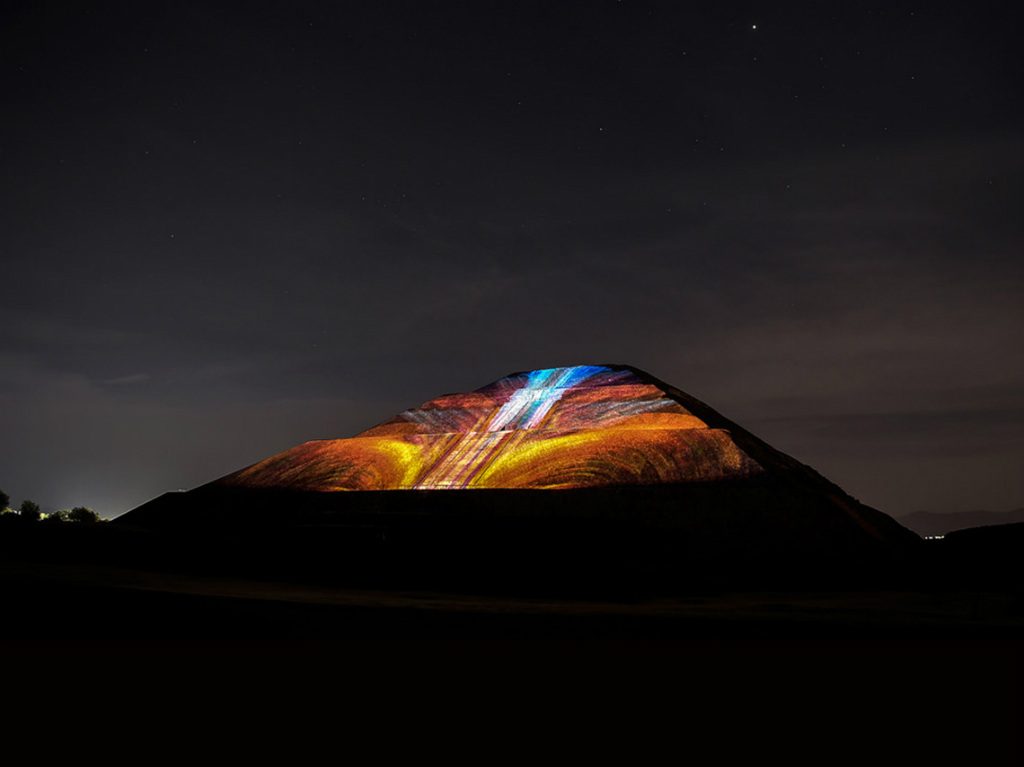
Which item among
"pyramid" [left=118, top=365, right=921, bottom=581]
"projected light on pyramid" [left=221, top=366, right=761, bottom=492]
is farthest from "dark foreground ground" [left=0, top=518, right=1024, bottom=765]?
"projected light on pyramid" [left=221, top=366, right=761, bottom=492]

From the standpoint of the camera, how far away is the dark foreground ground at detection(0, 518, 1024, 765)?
Result: 754cm

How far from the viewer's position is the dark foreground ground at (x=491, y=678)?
7.54 metres

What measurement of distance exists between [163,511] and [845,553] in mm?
29784

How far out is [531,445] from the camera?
127 feet

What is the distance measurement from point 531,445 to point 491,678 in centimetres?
2805

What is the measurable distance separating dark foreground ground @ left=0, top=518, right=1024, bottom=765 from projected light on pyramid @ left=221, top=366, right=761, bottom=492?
12.4 metres

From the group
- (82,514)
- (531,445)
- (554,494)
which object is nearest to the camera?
(554,494)

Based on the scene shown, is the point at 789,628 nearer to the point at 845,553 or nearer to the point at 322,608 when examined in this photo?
the point at 322,608

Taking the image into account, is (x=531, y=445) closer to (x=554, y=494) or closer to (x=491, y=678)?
(x=554, y=494)

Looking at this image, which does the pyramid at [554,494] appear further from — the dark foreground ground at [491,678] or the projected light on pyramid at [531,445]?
the dark foreground ground at [491,678]

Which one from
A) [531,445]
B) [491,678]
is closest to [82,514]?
[531,445]

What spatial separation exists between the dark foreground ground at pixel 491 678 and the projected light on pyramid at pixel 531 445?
40.8 feet

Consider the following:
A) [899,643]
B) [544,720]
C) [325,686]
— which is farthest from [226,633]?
[899,643]

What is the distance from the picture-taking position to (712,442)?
36.4m
